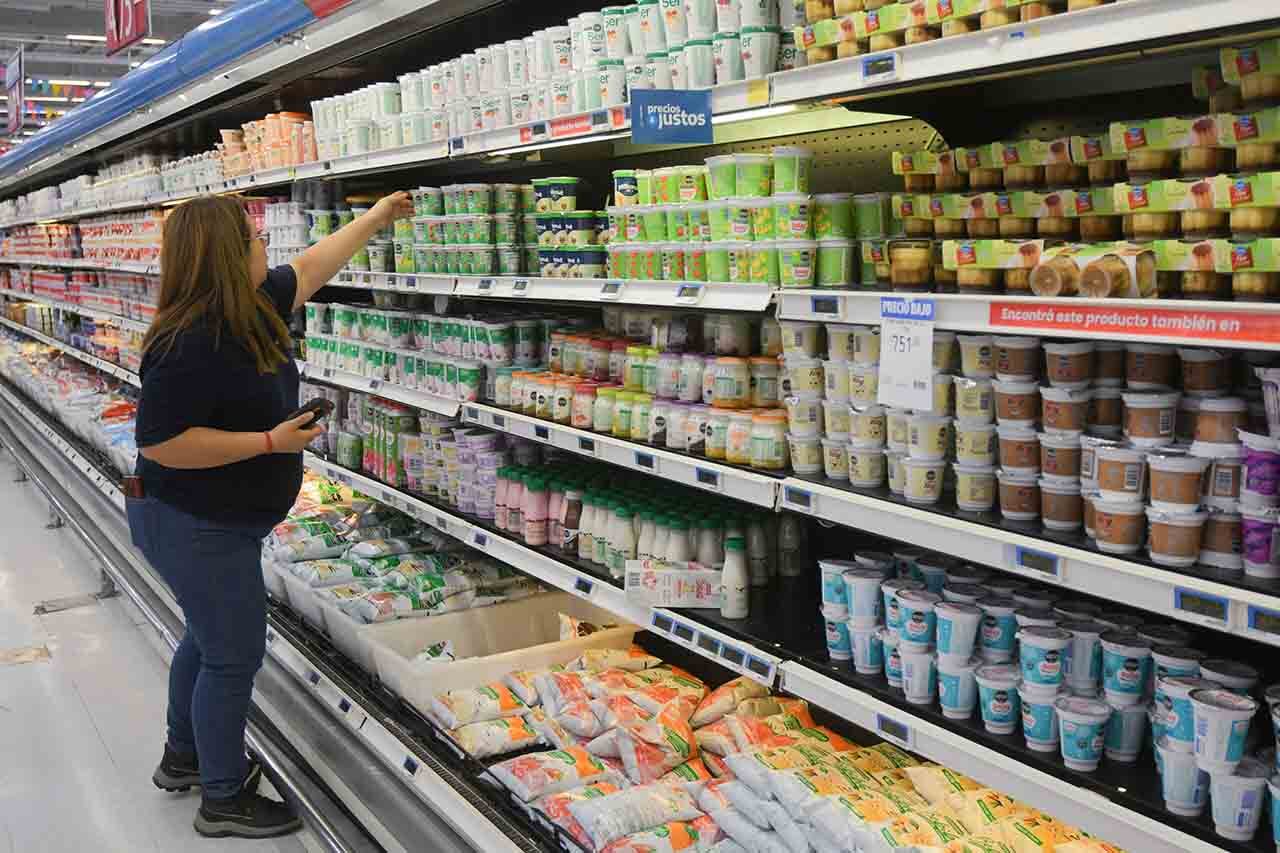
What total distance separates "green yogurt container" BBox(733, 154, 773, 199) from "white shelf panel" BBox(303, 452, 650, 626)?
101 cm

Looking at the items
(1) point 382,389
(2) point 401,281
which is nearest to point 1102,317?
(2) point 401,281

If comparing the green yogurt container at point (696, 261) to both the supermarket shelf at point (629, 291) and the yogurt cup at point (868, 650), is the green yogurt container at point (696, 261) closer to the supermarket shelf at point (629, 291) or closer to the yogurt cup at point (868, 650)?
the supermarket shelf at point (629, 291)

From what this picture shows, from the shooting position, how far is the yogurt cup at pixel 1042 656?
1836 mm

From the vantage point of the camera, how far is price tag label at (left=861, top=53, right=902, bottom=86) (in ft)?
5.87

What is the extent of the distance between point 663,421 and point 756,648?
607 mm

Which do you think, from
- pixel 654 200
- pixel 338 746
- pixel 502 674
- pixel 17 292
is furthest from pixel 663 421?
pixel 17 292

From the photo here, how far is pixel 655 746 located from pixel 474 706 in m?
0.58

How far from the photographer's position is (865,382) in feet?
6.98

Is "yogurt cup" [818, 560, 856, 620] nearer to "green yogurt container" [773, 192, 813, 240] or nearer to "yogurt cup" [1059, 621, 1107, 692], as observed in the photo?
"yogurt cup" [1059, 621, 1107, 692]

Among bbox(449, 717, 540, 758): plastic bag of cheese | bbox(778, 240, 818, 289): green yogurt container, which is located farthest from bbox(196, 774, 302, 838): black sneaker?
bbox(778, 240, 818, 289): green yogurt container

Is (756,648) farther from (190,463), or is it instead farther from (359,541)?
(359,541)

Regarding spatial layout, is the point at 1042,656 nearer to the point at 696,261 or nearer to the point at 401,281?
the point at 696,261

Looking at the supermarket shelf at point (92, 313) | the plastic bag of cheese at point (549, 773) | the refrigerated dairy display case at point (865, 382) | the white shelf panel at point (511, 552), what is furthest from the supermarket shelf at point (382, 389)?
the supermarket shelf at point (92, 313)

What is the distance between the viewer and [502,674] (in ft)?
10.9
